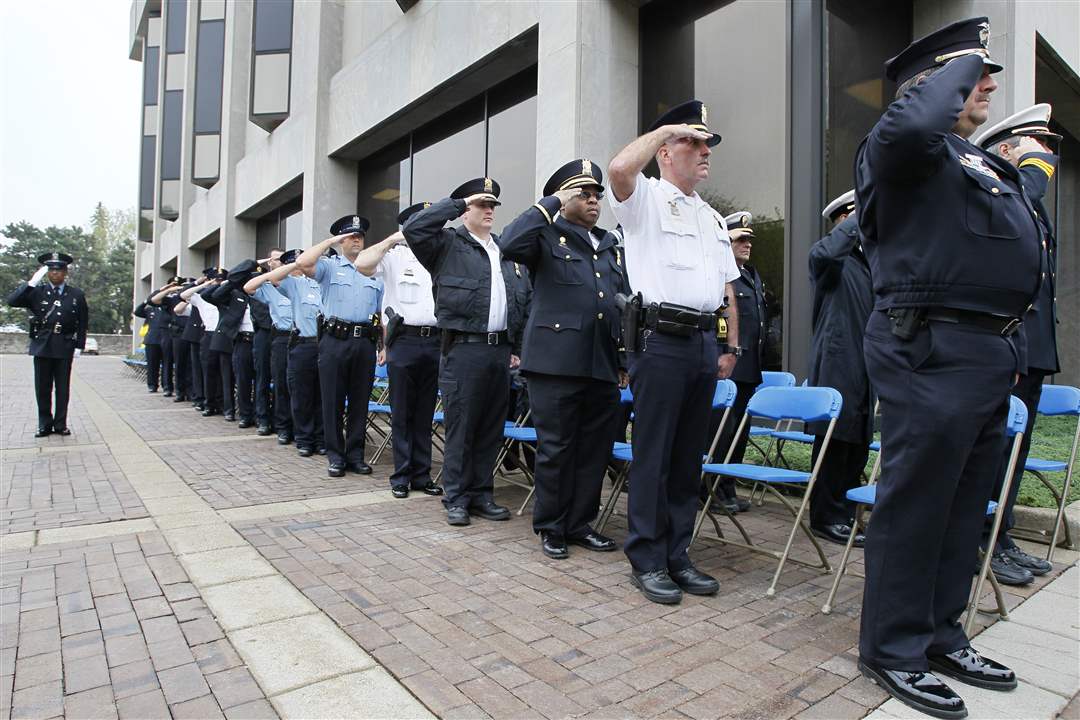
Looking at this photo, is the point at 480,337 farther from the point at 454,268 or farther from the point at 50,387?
the point at 50,387

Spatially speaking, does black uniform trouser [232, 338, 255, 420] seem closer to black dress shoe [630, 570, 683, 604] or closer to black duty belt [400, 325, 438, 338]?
black duty belt [400, 325, 438, 338]

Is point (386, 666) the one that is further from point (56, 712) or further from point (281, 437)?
point (281, 437)

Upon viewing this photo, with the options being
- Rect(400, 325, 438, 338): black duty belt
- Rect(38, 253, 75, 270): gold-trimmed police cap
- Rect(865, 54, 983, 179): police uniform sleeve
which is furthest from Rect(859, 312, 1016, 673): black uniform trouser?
Rect(38, 253, 75, 270): gold-trimmed police cap

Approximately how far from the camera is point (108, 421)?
10266 mm

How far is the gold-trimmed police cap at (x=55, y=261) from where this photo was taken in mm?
8781

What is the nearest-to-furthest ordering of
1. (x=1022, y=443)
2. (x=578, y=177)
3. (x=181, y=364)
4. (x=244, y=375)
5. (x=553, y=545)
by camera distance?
(x=1022, y=443), (x=553, y=545), (x=578, y=177), (x=244, y=375), (x=181, y=364)

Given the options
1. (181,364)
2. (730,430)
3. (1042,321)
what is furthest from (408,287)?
(181,364)

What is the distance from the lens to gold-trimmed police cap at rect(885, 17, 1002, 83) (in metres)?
2.36

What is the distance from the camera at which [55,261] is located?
885cm

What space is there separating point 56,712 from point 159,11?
43.3 m

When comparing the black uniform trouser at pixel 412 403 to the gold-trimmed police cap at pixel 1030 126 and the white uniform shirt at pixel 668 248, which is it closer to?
the white uniform shirt at pixel 668 248

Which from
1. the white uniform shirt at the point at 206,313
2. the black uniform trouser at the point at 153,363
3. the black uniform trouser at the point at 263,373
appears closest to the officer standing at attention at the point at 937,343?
the black uniform trouser at the point at 263,373

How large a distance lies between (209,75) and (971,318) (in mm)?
27454

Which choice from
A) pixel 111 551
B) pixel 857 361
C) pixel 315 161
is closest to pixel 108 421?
pixel 315 161
